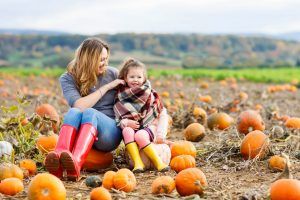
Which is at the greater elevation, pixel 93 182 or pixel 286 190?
pixel 286 190

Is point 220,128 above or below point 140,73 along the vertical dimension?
below

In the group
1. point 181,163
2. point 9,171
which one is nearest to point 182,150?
point 181,163

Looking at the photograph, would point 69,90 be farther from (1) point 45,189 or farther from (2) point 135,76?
(1) point 45,189

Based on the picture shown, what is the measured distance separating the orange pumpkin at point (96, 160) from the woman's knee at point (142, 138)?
43 cm

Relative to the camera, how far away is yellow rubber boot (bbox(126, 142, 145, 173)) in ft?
18.4

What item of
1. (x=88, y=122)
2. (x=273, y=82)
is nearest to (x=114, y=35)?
(x=273, y=82)

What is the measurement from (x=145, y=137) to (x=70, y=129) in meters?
0.71

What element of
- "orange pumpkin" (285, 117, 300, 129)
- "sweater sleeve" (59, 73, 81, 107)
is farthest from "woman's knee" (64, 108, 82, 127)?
"orange pumpkin" (285, 117, 300, 129)

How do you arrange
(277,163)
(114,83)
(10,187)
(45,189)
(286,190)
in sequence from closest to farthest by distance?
(286,190) → (45,189) → (10,187) → (277,163) → (114,83)

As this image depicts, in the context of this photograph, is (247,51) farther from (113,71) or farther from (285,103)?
(113,71)

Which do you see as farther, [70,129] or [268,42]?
[268,42]

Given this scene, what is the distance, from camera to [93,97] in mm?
5953

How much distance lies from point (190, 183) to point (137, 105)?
5.37 feet

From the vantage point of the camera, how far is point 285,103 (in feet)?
43.9
